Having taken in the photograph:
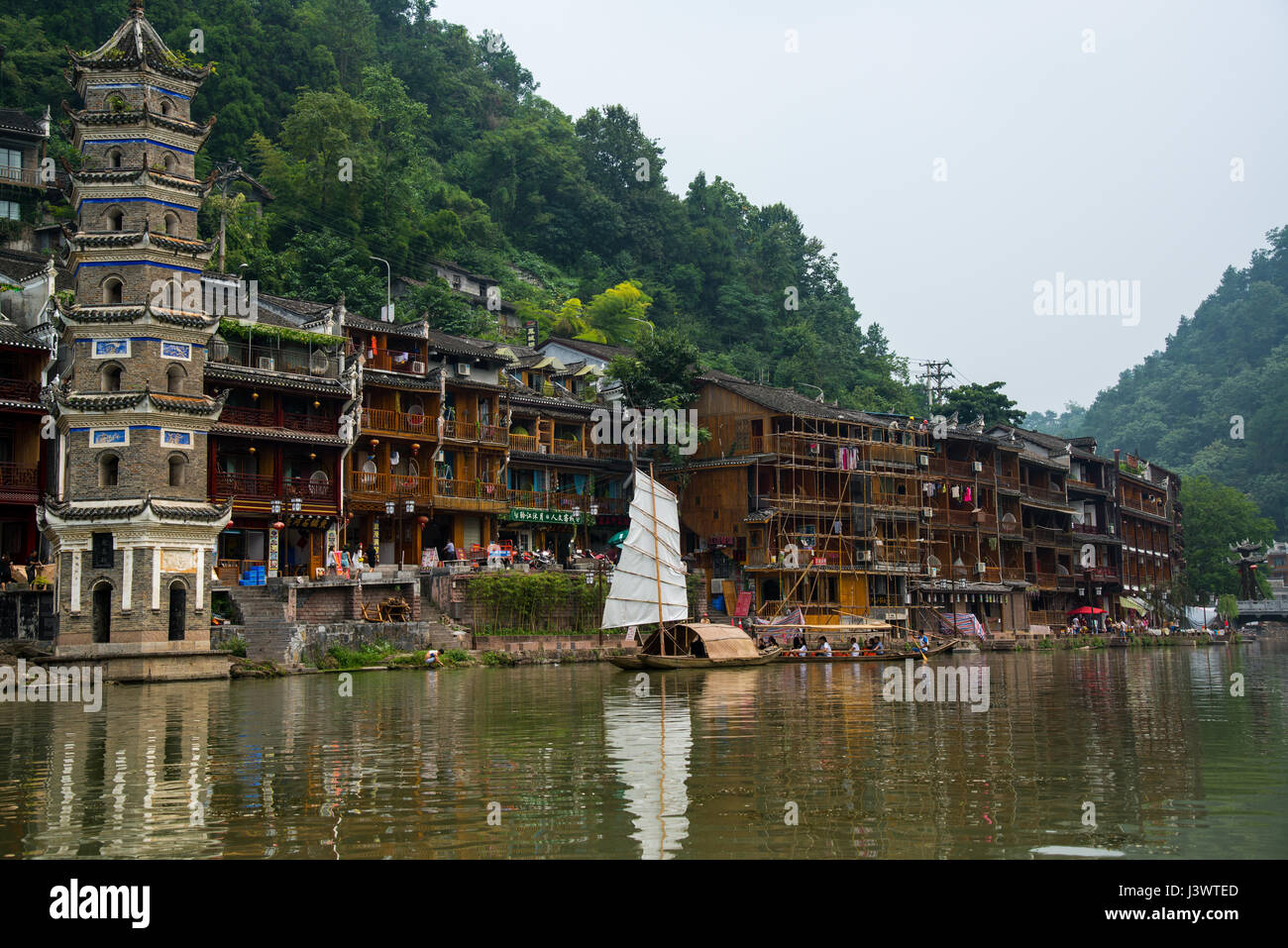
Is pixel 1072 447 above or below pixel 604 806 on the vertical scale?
above

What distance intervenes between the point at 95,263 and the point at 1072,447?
59604 millimetres

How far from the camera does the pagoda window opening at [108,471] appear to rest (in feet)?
109

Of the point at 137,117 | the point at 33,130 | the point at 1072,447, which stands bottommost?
the point at 1072,447

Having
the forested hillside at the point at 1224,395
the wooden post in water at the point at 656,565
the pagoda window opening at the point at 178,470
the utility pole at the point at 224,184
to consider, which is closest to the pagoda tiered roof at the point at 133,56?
the pagoda window opening at the point at 178,470

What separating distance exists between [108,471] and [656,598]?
16.6 metres

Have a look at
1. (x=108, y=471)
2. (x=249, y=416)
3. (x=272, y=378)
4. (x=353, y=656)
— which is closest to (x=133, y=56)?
(x=272, y=378)

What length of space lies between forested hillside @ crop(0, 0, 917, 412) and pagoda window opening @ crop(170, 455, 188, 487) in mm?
23281

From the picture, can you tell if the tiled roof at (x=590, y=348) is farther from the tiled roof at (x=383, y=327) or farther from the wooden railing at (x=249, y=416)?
the wooden railing at (x=249, y=416)

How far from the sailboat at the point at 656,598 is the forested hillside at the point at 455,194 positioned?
25284 millimetres

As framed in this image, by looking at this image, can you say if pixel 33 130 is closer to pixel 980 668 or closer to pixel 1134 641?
pixel 980 668

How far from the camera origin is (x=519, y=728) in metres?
19.4

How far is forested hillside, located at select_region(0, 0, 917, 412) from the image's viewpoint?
63500 millimetres

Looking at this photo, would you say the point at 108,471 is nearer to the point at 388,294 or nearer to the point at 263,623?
the point at 263,623
